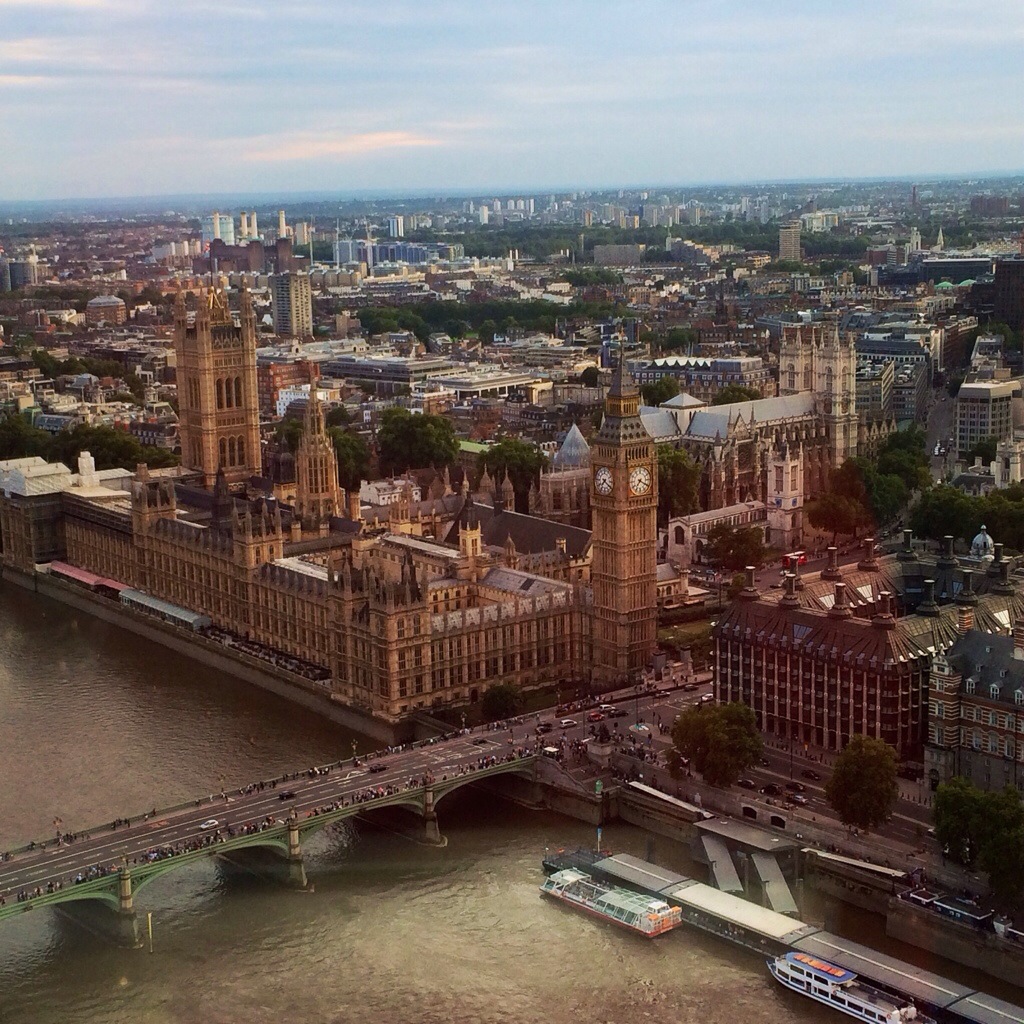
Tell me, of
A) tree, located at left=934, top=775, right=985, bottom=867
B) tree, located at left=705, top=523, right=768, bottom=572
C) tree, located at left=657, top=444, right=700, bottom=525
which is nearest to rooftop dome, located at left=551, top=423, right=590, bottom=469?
tree, located at left=657, top=444, right=700, bottom=525

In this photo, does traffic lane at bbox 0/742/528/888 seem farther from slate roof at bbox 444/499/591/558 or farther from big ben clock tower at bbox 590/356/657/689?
slate roof at bbox 444/499/591/558

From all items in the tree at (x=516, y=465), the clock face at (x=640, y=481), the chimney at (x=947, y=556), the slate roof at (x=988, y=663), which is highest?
the clock face at (x=640, y=481)

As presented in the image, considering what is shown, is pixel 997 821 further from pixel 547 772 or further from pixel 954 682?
pixel 547 772

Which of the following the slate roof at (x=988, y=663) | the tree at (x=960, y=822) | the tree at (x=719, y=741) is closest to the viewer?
the tree at (x=960, y=822)

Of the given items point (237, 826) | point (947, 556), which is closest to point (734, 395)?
point (947, 556)

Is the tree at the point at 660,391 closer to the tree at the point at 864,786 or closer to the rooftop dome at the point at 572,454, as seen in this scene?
the rooftop dome at the point at 572,454

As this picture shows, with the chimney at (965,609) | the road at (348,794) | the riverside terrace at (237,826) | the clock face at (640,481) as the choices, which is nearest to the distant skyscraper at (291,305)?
the clock face at (640,481)

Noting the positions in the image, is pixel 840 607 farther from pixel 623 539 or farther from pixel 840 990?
pixel 840 990
